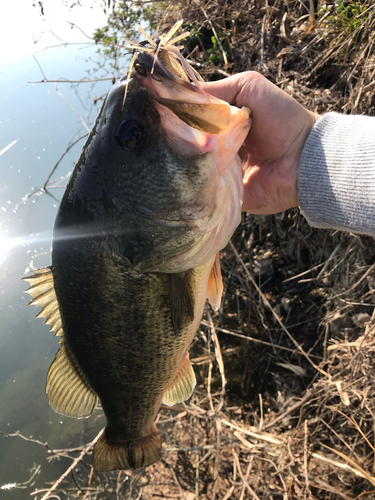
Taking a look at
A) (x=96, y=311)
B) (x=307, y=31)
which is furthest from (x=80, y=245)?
(x=307, y=31)

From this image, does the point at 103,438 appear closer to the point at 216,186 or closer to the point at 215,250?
the point at 215,250

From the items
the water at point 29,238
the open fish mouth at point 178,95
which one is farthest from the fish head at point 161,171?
the water at point 29,238

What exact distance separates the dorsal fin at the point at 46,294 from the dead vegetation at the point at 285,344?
140cm

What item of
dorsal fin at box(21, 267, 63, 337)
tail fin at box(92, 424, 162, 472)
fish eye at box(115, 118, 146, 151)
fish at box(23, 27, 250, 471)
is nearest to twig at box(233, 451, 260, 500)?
tail fin at box(92, 424, 162, 472)

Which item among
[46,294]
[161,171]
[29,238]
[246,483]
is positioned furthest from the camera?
[29,238]

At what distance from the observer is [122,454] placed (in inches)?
66.7

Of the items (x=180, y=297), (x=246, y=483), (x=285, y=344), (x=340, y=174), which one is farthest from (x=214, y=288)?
(x=285, y=344)

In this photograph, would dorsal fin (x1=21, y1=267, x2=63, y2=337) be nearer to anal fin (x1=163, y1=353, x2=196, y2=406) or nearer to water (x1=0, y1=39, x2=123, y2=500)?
anal fin (x1=163, y1=353, x2=196, y2=406)

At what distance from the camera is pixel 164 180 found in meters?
1.17

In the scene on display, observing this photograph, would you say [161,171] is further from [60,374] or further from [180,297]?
[60,374]

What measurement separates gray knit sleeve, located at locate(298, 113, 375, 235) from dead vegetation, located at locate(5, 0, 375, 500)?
106 centimetres

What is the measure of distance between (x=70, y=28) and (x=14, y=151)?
2.33 m

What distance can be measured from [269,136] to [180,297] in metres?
0.85

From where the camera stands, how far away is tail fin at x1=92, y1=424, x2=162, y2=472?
1.68 m
